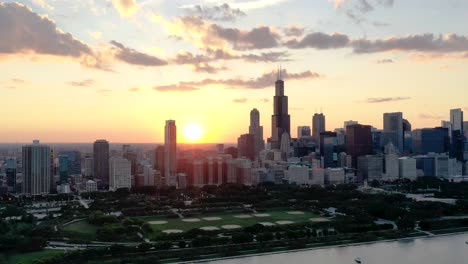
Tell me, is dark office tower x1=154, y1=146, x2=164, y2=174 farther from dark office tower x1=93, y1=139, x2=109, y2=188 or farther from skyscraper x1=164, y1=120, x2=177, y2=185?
dark office tower x1=93, y1=139, x2=109, y2=188

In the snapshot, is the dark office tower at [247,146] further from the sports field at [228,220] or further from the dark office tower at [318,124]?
the sports field at [228,220]

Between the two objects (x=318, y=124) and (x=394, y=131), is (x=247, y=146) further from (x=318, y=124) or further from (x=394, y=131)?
(x=394, y=131)

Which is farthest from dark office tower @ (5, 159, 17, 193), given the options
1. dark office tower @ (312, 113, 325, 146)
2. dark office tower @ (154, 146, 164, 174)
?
dark office tower @ (312, 113, 325, 146)

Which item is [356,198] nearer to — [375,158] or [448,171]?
[375,158]

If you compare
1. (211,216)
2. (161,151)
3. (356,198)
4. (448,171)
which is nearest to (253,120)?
(161,151)

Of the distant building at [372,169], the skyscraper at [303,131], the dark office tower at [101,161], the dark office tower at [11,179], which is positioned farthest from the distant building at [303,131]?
the dark office tower at [11,179]
